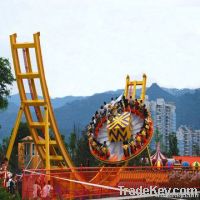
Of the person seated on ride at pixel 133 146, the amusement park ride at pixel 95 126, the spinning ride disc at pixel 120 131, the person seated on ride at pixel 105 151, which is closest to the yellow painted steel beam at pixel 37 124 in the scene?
the amusement park ride at pixel 95 126

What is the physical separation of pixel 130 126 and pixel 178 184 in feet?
17.7

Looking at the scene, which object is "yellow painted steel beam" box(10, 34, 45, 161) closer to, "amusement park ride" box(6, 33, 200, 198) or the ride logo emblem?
"amusement park ride" box(6, 33, 200, 198)

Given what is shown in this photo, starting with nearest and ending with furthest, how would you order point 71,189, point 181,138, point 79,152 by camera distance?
point 71,189, point 79,152, point 181,138

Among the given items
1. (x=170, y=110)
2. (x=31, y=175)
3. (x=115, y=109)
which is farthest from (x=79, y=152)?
(x=170, y=110)

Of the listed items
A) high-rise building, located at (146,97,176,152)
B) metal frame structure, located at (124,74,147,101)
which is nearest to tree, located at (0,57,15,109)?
metal frame structure, located at (124,74,147,101)

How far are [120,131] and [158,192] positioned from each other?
686 centimetres

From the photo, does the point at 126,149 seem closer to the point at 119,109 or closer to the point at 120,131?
the point at 120,131

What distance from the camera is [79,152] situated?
49.4 m

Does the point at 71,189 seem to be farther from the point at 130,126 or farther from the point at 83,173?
the point at 130,126

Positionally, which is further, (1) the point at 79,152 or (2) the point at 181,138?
(2) the point at 181,138

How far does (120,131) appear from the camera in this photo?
21828mm

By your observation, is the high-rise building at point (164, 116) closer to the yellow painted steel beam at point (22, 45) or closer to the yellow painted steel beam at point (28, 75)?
the yellow painted steel beam at point (28, 75)

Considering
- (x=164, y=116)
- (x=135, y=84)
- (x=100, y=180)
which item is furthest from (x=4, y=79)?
(x=164, y=116)

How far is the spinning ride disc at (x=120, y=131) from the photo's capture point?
21452 mm
